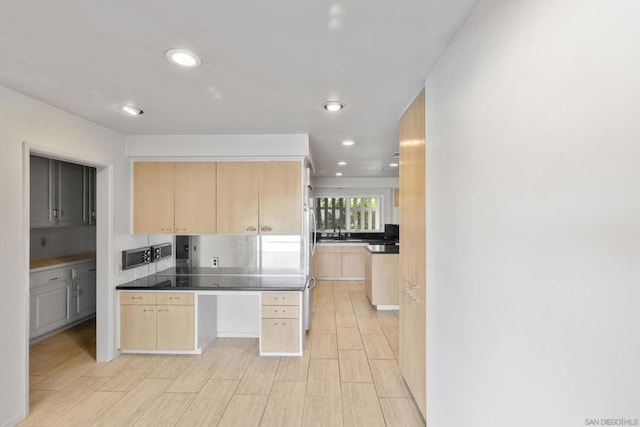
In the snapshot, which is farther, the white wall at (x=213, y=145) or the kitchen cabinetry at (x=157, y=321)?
the white wall at (x=213, y=145)

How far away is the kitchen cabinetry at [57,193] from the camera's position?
3.68 meters

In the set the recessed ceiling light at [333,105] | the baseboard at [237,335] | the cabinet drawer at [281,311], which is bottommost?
the baseboard at [237,335]

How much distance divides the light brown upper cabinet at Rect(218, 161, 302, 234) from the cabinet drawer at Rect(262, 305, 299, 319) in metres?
0.82

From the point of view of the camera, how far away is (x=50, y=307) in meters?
3.75

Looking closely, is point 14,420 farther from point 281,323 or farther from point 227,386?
point 281,323

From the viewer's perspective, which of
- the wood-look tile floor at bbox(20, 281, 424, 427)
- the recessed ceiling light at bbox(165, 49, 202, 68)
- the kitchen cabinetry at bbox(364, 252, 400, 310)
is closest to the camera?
the recessed ceiling light at bbox(165, 49, 202, 68)

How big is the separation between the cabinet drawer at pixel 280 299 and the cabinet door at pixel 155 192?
138cm

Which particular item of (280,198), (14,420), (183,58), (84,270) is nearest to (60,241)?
(84,270)

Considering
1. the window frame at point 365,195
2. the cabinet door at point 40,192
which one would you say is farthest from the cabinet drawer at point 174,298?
the window frame at point 365,195

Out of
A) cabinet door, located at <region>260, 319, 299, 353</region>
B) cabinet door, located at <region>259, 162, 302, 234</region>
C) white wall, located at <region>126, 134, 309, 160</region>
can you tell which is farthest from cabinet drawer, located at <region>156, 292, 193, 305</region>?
white wall, located at <region>126, 134, 309, 160</region>

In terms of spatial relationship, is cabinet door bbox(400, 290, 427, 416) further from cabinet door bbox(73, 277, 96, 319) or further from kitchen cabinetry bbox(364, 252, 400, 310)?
cabinet door bbox(73, 277, 96, 319)

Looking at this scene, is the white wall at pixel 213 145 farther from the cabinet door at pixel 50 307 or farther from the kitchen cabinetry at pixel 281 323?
the cabinet door at pixel 50 307

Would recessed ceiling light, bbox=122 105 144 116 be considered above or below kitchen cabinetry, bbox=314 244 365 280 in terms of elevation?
above

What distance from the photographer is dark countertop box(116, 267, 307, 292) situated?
3.21 metres
